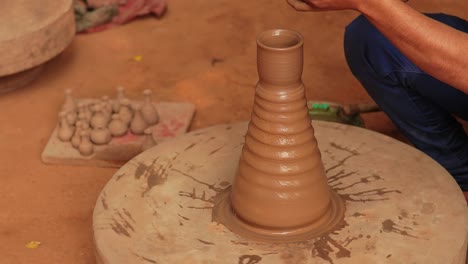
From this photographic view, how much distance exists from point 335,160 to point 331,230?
0.41 metres

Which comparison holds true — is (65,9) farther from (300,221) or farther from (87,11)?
(300,221)

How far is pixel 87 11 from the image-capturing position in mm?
5055

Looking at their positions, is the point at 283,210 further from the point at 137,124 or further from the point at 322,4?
the point at 137,124

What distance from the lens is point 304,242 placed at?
225cm

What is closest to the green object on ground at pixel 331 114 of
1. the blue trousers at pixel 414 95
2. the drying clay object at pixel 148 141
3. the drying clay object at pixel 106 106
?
the blue trousers at pixel 414 95

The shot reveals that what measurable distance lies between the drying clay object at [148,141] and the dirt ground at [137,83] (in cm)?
17

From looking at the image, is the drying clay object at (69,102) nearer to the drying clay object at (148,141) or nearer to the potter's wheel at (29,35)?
the potter's wheel at (29,35)

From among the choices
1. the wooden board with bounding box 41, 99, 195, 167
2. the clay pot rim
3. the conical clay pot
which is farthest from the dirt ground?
the clay pot rim

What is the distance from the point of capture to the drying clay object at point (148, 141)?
141 inches

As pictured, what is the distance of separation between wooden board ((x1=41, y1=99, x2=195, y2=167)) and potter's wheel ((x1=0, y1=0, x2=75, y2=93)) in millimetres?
465

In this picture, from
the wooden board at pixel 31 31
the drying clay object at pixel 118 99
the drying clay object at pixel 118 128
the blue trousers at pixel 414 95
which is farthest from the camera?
the wooden board at pixel 31 31

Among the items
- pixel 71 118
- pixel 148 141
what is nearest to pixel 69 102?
pixel 71 118

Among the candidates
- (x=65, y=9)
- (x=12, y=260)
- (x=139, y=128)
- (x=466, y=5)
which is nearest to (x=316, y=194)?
(x=12, y=260)

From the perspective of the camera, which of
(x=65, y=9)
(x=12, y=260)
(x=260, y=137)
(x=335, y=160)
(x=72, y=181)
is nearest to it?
(x=260, y=137)
